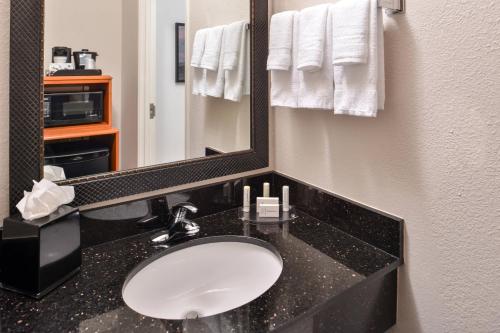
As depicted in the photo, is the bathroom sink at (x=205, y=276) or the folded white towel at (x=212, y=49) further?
the folded white towel at (x=212, y=49)

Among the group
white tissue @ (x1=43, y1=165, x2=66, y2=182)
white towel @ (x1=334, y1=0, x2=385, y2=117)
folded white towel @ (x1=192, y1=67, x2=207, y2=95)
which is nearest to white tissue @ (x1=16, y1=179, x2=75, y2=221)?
white tissue @ (x1=43, y1=165, x2=66, y2=182)

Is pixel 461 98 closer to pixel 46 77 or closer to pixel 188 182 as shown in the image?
pixel 188 182

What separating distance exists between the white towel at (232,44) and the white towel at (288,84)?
0.16 m

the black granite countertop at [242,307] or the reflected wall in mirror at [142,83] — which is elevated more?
the reflected wall in mirror at [142,83]

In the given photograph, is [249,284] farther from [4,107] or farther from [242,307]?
[4,107]

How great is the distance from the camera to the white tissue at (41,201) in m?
0.83

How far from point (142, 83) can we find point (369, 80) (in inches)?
26.7

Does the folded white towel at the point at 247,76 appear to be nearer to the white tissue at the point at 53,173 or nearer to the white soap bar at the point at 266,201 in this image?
the white soap bar at the point at 266,201

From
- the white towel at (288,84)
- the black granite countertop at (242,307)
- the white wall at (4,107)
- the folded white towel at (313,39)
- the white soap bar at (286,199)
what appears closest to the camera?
the black granite countertop at (242,307)

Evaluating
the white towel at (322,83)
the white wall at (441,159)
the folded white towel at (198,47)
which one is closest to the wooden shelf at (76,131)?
the folded white towel at (198,47)

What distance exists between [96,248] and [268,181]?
0.67m

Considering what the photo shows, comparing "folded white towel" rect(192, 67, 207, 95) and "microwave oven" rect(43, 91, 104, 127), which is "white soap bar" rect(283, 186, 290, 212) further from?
"microwave oven" rect(43, 91, 104, 127)

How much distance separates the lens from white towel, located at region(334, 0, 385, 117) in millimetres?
946

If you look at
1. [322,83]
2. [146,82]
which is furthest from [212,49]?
[322,83]
